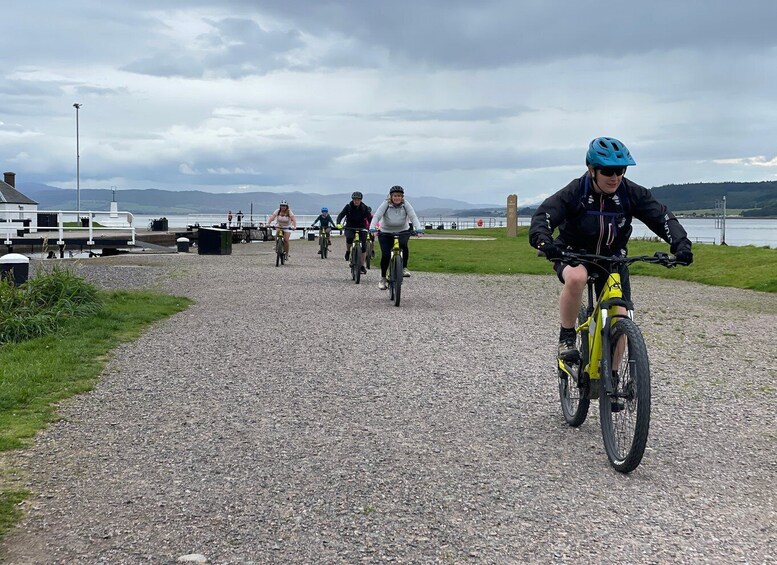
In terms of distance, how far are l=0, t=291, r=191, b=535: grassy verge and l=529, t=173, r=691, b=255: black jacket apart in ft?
11.1

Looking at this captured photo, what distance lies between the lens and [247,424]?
241 inches

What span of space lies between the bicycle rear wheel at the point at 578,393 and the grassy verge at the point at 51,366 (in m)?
3.32

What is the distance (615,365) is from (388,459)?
55.9 inches

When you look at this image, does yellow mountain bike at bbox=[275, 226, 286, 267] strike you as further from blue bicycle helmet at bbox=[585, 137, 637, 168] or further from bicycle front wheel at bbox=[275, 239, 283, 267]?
blue bicycle helmet at bbox=[585, 137, 637, 168]

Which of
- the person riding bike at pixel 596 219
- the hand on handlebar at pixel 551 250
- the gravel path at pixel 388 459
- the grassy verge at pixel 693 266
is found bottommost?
the gravel path at pixel 388 459

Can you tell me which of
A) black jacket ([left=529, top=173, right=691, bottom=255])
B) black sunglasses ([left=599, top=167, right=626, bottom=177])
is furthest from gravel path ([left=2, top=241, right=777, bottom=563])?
black sunglasses ([left=599, top=167, right=626, bottom=177])

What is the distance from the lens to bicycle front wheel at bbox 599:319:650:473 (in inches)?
190

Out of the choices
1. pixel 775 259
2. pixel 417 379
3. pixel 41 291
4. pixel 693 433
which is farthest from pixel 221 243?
pixel 693 433

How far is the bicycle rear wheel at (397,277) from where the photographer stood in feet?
46.0

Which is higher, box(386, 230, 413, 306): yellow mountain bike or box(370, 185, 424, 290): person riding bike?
box(370, 185, 424, 290): person riding bike

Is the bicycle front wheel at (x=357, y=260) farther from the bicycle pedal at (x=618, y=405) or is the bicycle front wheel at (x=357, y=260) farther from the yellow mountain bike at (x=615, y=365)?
the bicycle pedal at (x=618, y=405)

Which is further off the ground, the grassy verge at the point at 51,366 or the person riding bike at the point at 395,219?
the person riding bike at the point at 395,219

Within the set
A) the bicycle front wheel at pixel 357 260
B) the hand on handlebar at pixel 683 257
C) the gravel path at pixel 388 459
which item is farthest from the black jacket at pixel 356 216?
the hand on handlebar at pixel 683 257

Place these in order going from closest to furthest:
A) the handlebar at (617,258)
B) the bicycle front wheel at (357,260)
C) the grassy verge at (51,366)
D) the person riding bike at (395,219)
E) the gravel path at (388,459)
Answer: the gravel path at (388,459)
the handlebar at (617,258)
the grassy verge at (51,366)
the person riding bike at (395,219)
the bicycle front wheel at (357,260)
